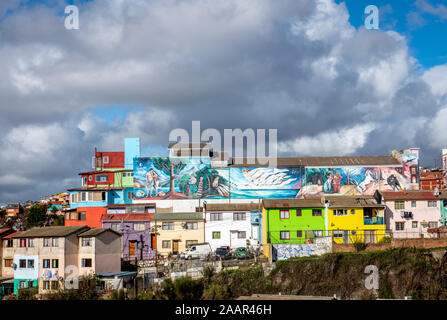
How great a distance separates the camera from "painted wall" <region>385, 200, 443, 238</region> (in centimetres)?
5031

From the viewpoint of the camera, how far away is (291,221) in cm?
4903

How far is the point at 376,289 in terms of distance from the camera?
138 ft

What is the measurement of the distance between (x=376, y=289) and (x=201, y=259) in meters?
16.4

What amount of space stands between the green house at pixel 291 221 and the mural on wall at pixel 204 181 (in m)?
11.0

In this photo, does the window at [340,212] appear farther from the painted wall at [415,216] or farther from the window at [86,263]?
the window at [86,263]

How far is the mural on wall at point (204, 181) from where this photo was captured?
2377 inches

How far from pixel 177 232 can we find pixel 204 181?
36.2 feet

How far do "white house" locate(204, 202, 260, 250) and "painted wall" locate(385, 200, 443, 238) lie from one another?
14356 mm

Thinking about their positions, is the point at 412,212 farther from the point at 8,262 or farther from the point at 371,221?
the point at 8,262

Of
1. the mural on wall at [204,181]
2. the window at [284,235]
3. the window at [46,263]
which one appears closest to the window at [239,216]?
the window at [284,235]

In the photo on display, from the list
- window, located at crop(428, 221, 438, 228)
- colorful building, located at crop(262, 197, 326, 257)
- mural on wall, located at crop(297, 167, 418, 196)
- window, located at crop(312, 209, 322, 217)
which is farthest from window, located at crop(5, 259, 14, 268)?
window, located at crop(428, 221, 438, 228)

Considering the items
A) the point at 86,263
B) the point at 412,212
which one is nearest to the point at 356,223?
the point at 412,212

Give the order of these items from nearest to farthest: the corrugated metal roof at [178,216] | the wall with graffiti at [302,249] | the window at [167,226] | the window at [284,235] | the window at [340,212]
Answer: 1. the wall with graffiti at [302,249]
2. the window at [340,212]
3. the window at [284,235]
4. the window at [167,226]
5. the corrugated metal roof at [178,216]

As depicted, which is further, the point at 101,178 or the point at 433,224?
A: the point at 101,178
